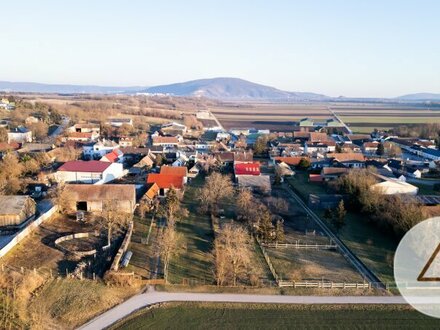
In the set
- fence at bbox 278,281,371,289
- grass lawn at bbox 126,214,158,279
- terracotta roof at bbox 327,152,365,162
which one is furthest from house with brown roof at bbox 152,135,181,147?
fence at bbox 278,281,371,289

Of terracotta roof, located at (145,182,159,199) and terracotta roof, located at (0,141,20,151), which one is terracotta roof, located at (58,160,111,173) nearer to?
terracotta roof, located at (145,182,159,199)

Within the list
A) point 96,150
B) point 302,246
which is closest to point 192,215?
point 302,246

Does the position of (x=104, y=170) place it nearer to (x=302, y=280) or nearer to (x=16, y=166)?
(x=16, y=166)

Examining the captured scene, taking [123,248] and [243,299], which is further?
[123,248]

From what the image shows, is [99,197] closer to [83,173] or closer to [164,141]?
[83,173]

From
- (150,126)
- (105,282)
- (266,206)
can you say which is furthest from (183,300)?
(150,126)

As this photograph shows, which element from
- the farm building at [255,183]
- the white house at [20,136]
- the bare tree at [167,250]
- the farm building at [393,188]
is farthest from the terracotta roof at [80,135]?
the farm building at [393,188]
